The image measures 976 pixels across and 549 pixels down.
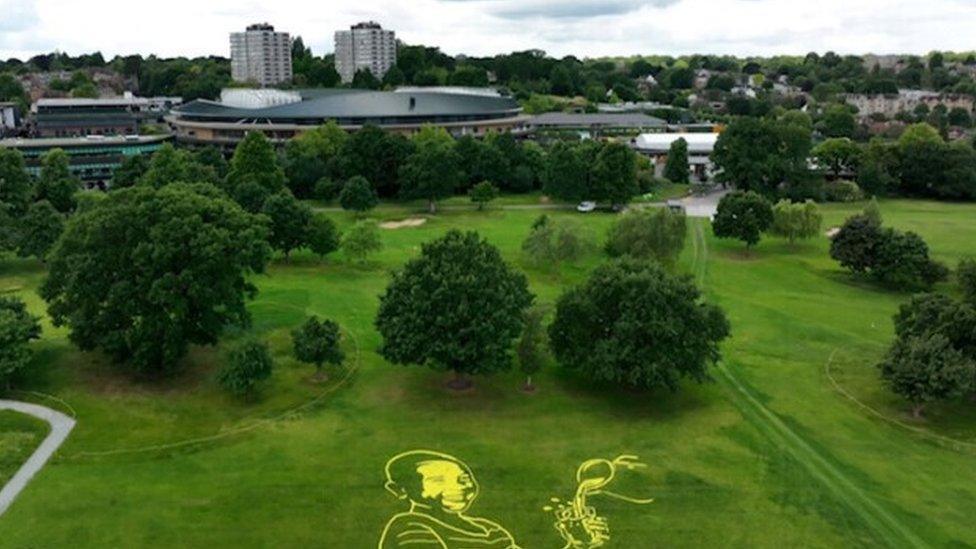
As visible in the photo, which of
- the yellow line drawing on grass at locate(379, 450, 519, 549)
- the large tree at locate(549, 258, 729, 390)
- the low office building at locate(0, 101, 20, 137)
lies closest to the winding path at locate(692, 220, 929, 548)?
the large tree at locate(549, 258, 729, 390)

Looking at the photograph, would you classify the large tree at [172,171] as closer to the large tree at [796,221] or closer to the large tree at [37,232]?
the large tree at [37,232]

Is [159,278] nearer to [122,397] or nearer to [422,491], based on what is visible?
[122,397]

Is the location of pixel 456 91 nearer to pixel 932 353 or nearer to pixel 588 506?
pixel 932 353

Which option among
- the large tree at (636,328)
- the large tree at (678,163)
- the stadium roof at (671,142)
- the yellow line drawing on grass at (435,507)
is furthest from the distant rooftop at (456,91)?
the yellow line drawing on grass at (435,507)

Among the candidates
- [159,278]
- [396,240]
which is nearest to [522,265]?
[396,240]

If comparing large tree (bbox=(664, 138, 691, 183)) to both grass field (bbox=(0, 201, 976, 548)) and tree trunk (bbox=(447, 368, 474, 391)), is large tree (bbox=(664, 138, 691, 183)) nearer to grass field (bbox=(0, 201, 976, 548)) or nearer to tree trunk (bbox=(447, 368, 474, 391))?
grass field (bbox=(0, 201, 976, 548))
